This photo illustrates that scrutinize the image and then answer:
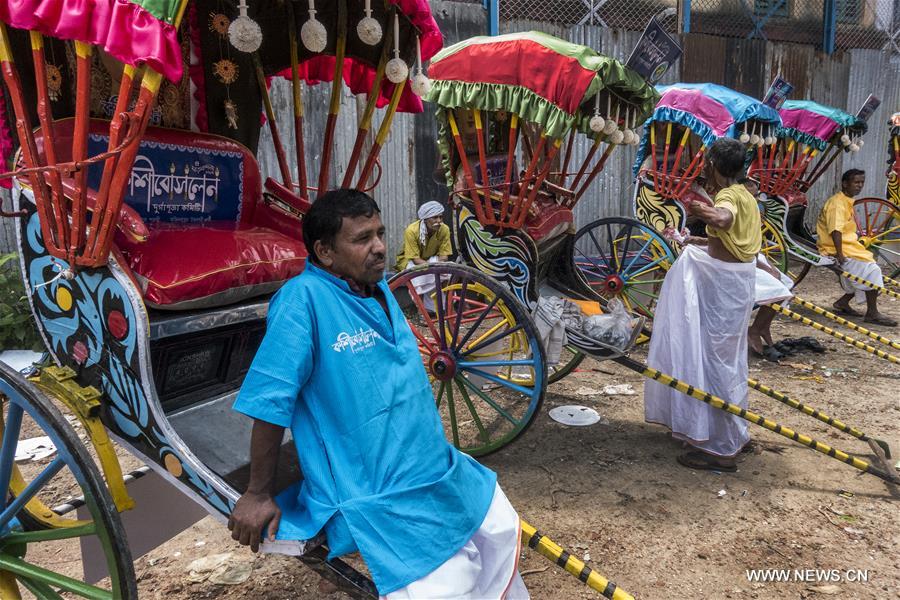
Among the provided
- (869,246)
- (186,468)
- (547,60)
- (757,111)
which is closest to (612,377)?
(547,60)

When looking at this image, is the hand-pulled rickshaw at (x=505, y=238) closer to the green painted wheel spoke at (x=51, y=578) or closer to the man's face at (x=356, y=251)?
the man's face at (x=356, y=251)

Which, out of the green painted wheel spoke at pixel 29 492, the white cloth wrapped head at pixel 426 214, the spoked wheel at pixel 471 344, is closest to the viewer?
the green painted wheel spoke at pixel 29 492

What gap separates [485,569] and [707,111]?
5.87 metres

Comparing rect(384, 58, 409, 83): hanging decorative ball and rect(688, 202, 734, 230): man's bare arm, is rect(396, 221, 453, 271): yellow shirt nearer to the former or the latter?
rect(688, 202, 734, 230): man's bare arm

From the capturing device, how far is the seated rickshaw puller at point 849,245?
23.2 feet

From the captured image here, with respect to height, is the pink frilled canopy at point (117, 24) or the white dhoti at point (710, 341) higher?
the pink frilled canopy at point (117, 24)

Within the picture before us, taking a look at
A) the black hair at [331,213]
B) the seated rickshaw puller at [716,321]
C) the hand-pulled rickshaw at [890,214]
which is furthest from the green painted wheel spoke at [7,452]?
the hand-pulled rickshaw at [890,214]

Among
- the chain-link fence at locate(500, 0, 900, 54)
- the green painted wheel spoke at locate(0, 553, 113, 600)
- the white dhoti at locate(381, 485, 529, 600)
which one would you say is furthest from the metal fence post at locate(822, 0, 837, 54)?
the green painted wheel spoke at locate(0, 553, 113, 600)

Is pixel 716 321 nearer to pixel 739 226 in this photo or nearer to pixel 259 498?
pixel 739 226

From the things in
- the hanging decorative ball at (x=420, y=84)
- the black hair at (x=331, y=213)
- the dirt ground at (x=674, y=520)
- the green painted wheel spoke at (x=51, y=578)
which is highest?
the hanging decorative ball at (x=420, y=84)

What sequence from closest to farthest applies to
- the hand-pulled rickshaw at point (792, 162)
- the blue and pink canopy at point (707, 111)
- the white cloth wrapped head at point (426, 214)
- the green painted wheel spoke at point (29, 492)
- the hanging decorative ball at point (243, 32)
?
the green painted wheel spoke at point (29, 492) < the hanging decorative ball at point (243, 32) < the white cloth wrapped head at point (426, 214) < the blue and pink canopy at point (707, 111) < the hand-pulled rickshaw at point (792, 162)

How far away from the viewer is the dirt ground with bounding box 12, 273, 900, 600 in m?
2.70

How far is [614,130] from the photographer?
13.3 ft

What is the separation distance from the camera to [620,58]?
8789 mm
